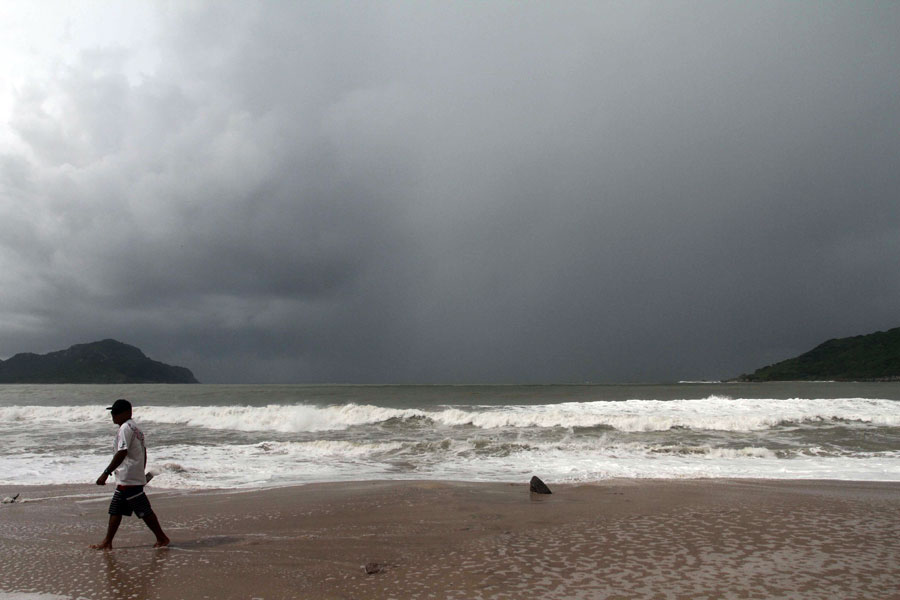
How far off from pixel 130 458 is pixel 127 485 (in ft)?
1.03

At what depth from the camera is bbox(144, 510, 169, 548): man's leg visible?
20.3 ft

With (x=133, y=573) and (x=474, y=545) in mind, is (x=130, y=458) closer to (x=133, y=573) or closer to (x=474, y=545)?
(x=133, y=573)

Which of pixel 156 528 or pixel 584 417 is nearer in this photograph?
pixel 156 528

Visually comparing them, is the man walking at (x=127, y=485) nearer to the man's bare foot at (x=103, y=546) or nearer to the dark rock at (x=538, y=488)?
the man's bare foot at (x=103, y=546)

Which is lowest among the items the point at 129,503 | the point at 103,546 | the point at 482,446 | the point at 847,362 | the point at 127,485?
the point at 482,446

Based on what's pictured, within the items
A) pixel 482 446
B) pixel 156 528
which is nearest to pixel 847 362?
pixel 482 446

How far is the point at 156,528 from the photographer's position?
20.5ft

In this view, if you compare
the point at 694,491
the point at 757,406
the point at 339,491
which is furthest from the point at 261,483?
the point at 757,406

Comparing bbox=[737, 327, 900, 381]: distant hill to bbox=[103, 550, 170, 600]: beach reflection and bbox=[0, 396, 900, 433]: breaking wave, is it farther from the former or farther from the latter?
bbox=[103, 550, 170, 600]: beach reflection

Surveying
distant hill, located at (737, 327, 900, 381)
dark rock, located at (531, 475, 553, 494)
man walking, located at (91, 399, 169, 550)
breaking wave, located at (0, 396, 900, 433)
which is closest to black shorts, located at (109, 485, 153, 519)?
man walking, located at (91, 399, 169, 550)

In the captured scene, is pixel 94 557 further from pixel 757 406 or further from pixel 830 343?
pixel 830 343

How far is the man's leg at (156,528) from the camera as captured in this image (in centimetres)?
618

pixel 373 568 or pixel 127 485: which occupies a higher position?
pixel 127 485

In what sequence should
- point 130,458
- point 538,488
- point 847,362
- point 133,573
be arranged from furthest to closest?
point 847,362, point 538,488, point 130,458, point 133,573
